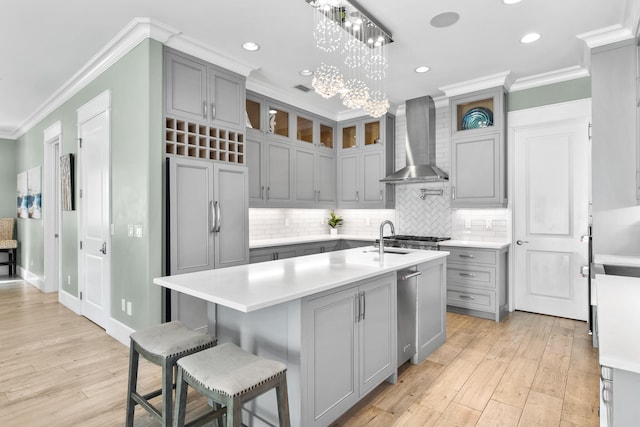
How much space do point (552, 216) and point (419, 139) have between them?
2016 millimetres

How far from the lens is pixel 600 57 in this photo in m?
3.38

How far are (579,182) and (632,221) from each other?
3.77 ft

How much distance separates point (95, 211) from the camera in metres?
4.06

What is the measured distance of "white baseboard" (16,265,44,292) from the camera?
5961 mm

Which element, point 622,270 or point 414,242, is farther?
point 414,242

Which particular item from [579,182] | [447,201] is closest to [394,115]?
[447,201]

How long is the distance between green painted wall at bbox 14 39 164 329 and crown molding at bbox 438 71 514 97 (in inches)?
139

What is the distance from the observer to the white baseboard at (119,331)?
3.49 meters

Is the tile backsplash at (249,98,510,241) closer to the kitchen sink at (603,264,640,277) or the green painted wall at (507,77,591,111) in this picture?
the green painted wall at (507,77,591,111)

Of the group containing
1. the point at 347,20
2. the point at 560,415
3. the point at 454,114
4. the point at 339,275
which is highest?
the point at 347,20

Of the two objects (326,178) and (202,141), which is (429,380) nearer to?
(202,141)

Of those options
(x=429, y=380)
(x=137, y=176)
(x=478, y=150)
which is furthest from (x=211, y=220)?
(x=478, y=150)

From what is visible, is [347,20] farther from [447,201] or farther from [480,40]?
[447,201]

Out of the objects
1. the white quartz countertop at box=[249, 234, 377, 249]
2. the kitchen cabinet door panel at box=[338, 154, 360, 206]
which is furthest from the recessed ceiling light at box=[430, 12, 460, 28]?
the white quartz countertop at box=[249, 234, 377, 249]
